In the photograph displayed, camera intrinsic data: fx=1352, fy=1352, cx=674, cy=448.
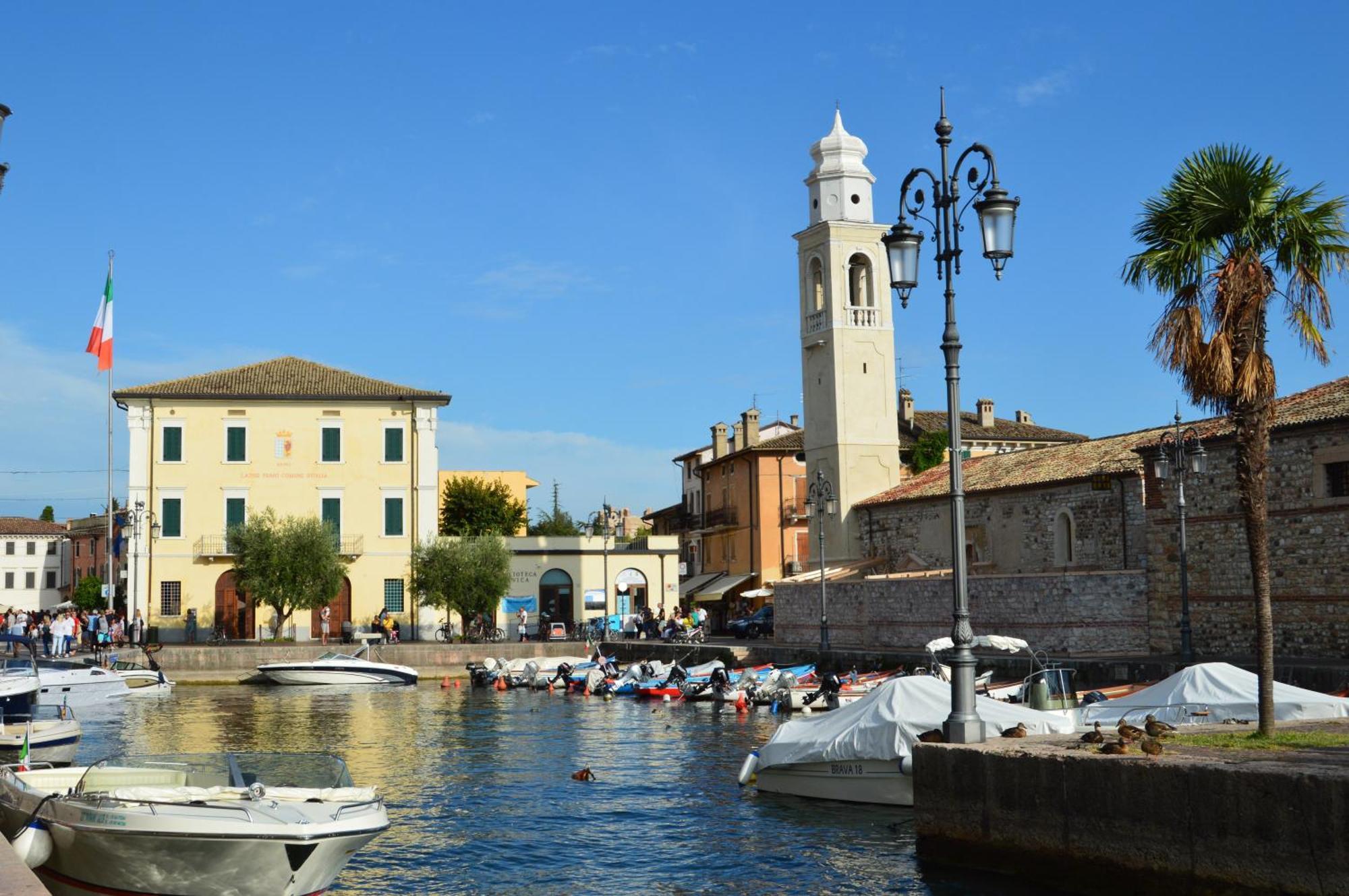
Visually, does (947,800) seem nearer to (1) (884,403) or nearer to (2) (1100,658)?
(2) (1100,658)

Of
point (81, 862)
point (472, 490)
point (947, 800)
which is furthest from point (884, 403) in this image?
point (81, 862)

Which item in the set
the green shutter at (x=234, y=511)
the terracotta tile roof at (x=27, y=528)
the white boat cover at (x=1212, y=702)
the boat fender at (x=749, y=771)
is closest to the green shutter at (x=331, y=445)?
the green shutter at (x=234, y=511)

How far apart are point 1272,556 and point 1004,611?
8.49 m

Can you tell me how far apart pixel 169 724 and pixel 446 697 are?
1050 centimetres

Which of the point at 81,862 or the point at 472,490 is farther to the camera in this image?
the point at 472,490

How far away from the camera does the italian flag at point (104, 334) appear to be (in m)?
49.7

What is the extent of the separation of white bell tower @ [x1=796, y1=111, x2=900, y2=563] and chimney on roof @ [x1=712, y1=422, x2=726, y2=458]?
2197cm

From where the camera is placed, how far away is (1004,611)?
36.5 metres

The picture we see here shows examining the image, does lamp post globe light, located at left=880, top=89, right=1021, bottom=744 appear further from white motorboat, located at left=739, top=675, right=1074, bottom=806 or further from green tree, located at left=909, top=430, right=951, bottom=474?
green tree, located at left=909, top=430, right=951, bottom=474

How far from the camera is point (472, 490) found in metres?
72.2

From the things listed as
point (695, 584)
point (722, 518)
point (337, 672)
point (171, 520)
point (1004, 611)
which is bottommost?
point (337, 672)

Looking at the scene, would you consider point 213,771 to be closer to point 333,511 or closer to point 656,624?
point 333,511

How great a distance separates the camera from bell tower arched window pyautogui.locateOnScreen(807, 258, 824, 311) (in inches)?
2112

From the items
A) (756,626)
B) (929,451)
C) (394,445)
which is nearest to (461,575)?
(394,445)
